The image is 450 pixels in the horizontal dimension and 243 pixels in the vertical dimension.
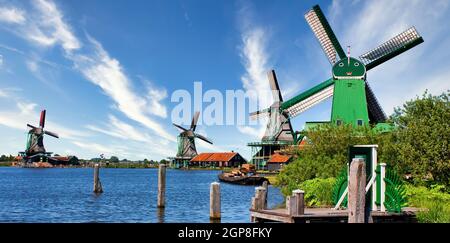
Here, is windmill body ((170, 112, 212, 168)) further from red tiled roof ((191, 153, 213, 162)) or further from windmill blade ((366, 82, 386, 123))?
windmill blade ((366, 82, 386, 123))

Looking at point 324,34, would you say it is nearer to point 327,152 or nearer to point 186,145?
point 327,152

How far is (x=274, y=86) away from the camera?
273 feet

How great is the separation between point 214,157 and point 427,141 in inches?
4512

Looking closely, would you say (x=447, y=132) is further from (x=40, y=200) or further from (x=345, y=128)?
(x=40, y=200)

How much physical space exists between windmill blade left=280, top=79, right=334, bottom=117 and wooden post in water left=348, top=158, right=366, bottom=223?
49990 millimetres

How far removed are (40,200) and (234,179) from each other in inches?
1344

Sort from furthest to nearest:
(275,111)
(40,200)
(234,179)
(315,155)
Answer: (275,111)
(234,179)
(40,200)
(315,155)

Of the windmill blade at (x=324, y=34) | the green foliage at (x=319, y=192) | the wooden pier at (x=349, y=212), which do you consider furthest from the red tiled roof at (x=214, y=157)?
the wooden pier at (x=349, y=212)

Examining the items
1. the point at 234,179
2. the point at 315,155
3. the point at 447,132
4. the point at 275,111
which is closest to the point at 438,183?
the point at 447,132

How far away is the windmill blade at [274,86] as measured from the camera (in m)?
82.1

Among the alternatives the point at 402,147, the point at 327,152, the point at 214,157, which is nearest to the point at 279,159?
the point at 327,152

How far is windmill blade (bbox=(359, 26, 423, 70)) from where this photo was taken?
59.1 meters

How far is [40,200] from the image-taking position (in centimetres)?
4038
